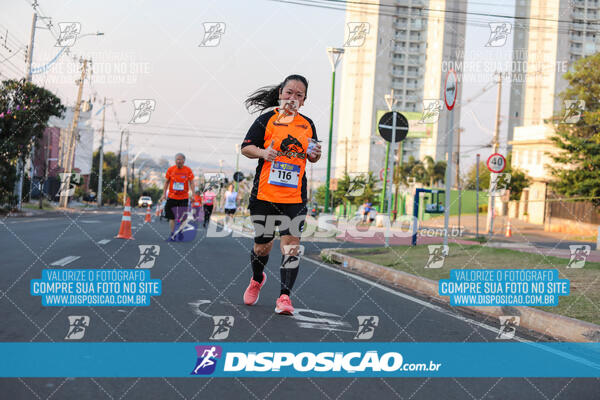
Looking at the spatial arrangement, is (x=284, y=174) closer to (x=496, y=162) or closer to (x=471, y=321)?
(x=471, y=321)

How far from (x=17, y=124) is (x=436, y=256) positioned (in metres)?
19.0

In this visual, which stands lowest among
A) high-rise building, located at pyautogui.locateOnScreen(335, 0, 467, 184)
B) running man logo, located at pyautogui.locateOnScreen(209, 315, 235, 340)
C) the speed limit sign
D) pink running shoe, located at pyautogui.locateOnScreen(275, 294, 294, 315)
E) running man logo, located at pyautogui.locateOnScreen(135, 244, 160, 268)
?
running man logo, located at pyautogui.locateOnScreen(135, 244, 160, 268)

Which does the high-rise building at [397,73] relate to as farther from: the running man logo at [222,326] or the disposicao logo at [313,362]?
the disposicao logo at [313,362]

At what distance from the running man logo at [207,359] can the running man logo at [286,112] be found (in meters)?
2.21

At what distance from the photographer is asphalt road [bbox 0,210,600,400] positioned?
291 cm

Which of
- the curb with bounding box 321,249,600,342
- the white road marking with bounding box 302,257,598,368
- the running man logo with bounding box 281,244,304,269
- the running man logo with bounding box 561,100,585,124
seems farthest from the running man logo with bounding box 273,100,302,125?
the running man logo with bounding box 561,100,585,124

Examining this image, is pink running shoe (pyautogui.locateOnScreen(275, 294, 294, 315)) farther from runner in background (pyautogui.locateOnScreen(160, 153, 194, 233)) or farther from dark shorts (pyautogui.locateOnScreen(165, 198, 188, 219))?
dark shorts (pyautogui.locateOnScreen(165, 198, 188, 219))

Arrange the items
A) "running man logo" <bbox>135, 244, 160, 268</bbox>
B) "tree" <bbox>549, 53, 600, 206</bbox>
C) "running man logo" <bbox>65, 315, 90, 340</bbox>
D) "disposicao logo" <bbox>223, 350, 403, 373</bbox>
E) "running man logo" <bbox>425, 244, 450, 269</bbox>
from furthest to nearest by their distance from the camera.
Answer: "tree" <bbox>549, 53, 600, 206</bbox>
"running man logo" <bbox>425, 244, 450, 269</bbox>
"running man logo" <bbox>135, 244, 160, 268</bbox>
"running man logo" <bbox>65, 315, 90, 340</bbox>
"disposicao logo" <bbox>223, 350, 403, 373</bbox>

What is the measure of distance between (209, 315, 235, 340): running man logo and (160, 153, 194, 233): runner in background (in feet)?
27.3

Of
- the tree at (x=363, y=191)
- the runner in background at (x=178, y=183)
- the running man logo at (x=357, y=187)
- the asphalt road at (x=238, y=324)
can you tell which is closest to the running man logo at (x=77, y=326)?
the asphalt road at (x=238, y=324)

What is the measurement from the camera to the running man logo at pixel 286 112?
5.13m
